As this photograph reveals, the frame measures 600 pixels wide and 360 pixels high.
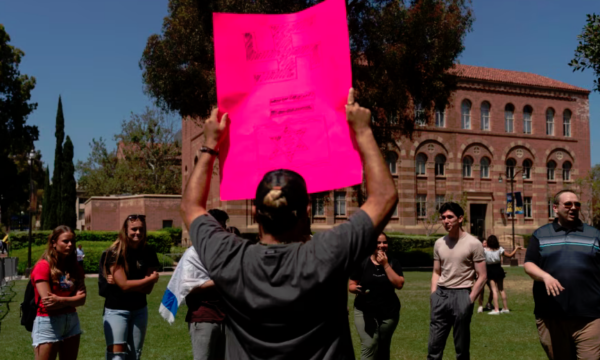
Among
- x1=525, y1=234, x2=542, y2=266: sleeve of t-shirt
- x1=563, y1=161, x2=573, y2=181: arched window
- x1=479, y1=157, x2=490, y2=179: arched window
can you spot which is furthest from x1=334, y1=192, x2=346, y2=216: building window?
x1=525, y1=234, x2=542, y2=266: sleeve of t-shirt

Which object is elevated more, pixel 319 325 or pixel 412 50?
pixel 412 50

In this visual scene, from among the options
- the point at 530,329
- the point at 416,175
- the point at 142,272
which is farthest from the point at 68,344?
the point at 416,175

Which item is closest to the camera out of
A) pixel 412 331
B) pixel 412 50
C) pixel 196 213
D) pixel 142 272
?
pixel 196 213

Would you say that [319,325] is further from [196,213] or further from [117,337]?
[117,337]

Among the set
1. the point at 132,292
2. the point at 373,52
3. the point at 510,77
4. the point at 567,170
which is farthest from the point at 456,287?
the point at 567,170

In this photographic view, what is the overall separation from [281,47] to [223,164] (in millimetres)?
669

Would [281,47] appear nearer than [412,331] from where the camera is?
Yes

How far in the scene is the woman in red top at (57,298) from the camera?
6289 millimetres

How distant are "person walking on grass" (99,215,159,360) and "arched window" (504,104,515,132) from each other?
53.4m

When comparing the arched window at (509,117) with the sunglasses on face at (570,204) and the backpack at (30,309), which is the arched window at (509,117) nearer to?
the sunglasses on face at (570,204)

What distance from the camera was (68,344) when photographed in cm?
645

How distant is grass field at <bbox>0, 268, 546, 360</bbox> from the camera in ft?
34.0

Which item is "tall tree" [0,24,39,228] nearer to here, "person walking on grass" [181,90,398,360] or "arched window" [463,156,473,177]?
"arched window" [463,156,473,177]

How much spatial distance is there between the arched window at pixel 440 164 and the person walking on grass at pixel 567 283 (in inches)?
1862
